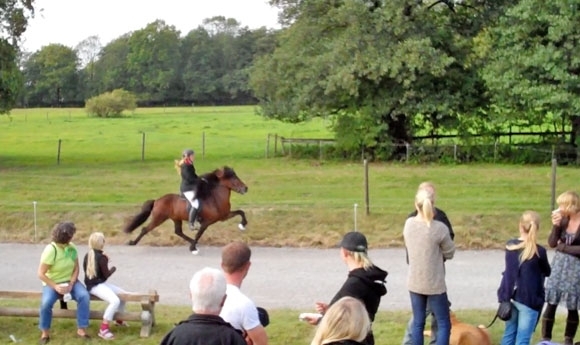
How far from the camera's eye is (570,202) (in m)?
8.35

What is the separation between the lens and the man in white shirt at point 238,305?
18.4 feet

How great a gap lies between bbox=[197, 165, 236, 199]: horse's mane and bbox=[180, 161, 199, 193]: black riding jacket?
0.14 m

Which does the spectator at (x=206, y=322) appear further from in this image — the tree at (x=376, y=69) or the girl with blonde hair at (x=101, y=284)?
the tree at (x=376, y=69)

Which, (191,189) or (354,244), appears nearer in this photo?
(354,244)

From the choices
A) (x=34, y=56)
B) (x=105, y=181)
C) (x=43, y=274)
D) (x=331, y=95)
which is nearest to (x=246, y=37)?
(x=34, y=56)

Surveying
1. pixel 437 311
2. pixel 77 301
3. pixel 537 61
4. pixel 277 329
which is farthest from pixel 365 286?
pixel 537 61

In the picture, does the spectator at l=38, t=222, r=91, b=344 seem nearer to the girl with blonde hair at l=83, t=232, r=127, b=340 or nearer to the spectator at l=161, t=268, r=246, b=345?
the girl with blonde hair at l=83, t=232, r=127, b=340

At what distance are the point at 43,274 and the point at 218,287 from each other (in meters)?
5.09

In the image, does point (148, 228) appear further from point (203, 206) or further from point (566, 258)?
point (566, 258)

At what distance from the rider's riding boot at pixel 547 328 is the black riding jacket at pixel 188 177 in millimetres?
8443

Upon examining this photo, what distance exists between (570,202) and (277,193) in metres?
14.8

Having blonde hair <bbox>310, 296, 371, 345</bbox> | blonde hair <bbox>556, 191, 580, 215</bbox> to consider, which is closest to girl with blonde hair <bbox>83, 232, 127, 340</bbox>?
blonde hair <bbox>556, 191, 580, 215</bbox>

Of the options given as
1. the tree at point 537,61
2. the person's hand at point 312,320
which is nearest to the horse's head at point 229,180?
the person's hand at point 312,320

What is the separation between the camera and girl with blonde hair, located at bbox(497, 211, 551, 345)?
8.16 meters
